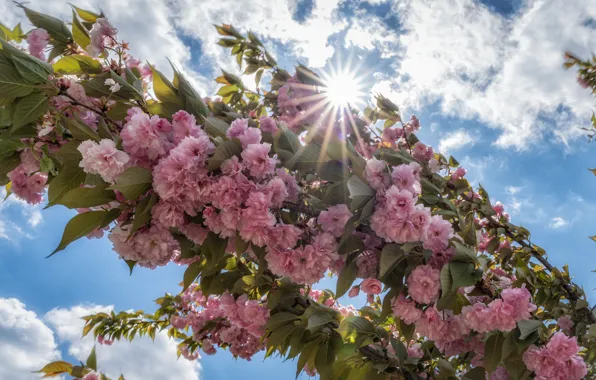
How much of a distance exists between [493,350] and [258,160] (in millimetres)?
1060

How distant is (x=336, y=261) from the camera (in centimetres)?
156

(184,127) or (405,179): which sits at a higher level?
(184,127)

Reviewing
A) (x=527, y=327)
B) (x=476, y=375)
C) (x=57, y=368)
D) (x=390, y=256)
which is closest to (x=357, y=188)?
(x=390, y=256)

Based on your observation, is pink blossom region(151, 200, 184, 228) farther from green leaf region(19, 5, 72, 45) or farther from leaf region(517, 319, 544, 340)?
leaf region(517, 319, 544, 340)

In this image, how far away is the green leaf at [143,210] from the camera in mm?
1386

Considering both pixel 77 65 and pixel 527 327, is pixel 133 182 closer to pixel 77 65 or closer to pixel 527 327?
pixel 77 65

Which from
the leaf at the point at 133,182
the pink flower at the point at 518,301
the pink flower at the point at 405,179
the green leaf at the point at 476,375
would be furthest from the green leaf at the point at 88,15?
the green leaf at the point at 476,375

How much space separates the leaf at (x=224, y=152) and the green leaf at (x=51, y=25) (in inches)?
35.0

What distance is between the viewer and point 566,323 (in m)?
2.53

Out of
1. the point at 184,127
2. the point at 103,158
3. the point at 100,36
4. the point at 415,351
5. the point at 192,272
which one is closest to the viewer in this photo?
the point at 103,158

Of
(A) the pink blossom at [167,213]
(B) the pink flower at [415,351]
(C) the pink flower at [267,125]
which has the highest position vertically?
(C) the pink flower at [267,125]

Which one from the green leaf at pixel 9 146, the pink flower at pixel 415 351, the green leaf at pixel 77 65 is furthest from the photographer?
the pink flower at pixel 415 351

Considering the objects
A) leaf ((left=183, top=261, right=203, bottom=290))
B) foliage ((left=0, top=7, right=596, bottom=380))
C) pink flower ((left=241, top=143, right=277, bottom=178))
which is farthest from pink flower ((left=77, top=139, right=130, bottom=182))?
leaf ((left=183, top=261, right=203, bottom=290))

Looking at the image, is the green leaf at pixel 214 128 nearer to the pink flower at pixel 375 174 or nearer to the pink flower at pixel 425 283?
the pink flower at pixel 375 174
